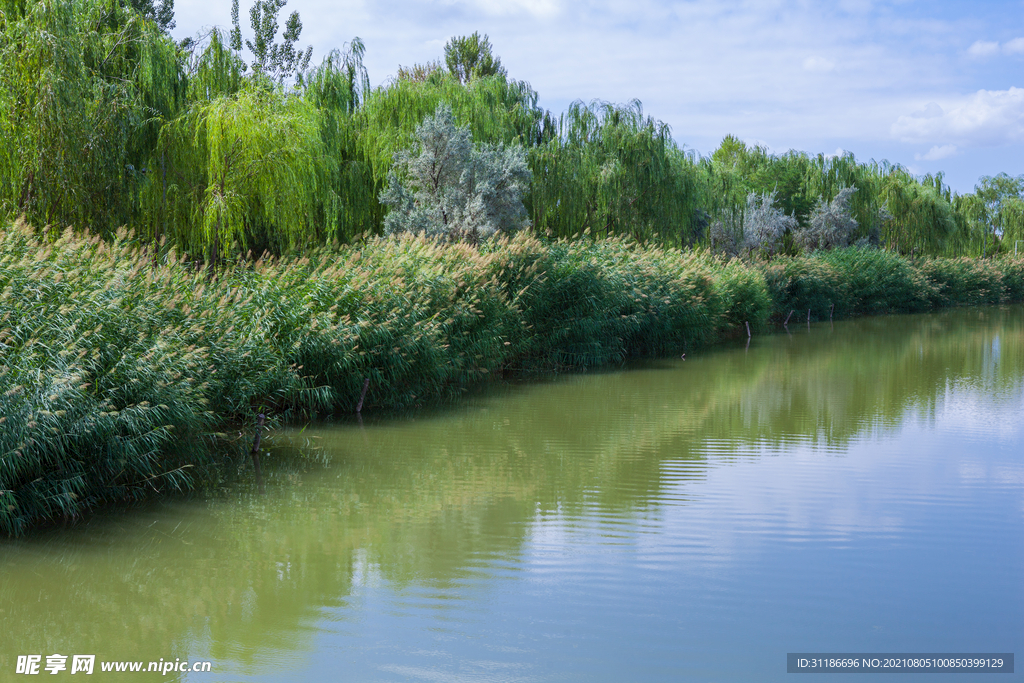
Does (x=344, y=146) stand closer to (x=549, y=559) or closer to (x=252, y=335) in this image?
(x=252, y=335)

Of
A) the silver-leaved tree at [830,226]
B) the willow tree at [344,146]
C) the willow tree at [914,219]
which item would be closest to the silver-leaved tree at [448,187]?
the willow tree at [344,146]

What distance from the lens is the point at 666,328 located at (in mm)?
18203

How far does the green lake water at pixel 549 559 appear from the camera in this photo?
15.0ft

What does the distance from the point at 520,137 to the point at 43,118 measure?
40.7ft

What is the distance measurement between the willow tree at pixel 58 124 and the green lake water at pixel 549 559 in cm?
430

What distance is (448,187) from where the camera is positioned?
1730 centimetres

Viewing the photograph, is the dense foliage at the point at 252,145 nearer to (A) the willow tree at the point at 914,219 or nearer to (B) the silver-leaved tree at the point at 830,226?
(B) the silver-leaved tree at the point at 830,226

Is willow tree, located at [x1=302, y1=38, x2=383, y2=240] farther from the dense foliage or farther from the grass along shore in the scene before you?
the grass along shore

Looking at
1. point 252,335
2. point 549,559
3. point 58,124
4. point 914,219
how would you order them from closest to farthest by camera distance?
point 549,559
point 252,335
point 58,124
point 914,219

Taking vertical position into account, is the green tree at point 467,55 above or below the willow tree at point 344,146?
above

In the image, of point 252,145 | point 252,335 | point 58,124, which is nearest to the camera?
point 252,335

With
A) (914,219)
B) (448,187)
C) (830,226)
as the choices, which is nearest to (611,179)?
(448,187)

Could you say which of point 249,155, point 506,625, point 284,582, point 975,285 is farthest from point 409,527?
point 975,285

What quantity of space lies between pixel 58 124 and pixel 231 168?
2941mm
